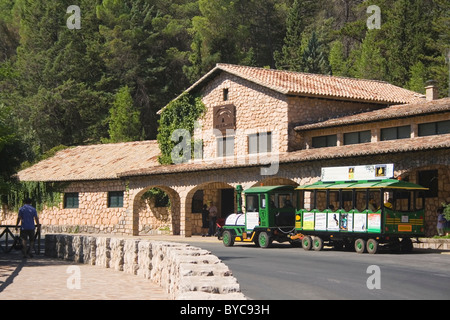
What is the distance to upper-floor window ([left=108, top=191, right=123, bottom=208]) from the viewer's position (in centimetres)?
4234

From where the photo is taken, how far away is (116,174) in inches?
1612

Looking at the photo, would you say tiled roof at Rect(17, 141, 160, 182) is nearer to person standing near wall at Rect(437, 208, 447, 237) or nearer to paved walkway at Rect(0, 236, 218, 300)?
person standing near wall at Rect(437, 208, 447, 237)

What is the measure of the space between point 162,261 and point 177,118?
2821 centimetres

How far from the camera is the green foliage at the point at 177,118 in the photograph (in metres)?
40.8

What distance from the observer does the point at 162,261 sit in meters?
13.9

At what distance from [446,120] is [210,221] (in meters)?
13.4

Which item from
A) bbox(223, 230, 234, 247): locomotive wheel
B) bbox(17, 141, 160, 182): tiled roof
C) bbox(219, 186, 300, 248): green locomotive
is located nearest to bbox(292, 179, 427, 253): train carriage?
bbox(219, 186, 300, 248): green locomotive

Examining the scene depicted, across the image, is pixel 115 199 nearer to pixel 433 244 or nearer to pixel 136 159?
pixel 136 159

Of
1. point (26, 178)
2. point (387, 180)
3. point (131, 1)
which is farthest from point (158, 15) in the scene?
point (387, 180)

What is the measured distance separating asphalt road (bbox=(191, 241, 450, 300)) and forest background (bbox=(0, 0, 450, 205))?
110ft

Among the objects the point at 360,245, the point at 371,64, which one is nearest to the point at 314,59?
the point at 371,64

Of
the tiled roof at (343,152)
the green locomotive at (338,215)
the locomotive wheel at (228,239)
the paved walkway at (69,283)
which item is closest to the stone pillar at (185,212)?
the tiled roof at (343,152)

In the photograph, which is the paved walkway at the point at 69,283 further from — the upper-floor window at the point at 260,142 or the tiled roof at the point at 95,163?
the tiled roof at the point at 95,163

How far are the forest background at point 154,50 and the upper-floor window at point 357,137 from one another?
67.4ft
